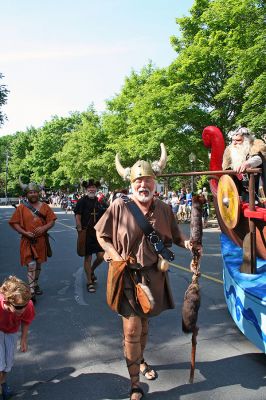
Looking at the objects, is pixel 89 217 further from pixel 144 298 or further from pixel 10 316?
pixel 144 298

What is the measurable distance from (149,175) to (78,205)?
3.73 metres

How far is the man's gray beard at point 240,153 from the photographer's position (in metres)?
5.36

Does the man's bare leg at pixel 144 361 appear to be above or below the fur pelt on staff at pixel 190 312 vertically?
below

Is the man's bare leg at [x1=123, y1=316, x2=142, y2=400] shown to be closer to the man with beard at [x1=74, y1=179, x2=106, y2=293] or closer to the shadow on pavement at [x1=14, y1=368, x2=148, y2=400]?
the shadow on pavement at [x1=14, y1=368, x2=148, y2=400]

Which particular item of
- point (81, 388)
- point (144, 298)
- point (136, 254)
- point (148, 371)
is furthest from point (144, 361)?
point (136, 254)

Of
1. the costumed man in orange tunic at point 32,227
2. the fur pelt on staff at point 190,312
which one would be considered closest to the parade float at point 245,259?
the fur pelt on staff at point 190,312

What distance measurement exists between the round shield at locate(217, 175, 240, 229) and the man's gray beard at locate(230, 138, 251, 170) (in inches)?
9.7

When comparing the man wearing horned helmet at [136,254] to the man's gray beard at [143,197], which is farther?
the man's gray beard at [143,197]

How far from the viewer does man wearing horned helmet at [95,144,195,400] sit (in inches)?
130

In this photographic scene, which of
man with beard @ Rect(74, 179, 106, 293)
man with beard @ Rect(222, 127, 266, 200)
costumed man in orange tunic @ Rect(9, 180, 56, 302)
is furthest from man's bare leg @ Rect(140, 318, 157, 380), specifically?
man with beard @ Rect(74, 179, 106, 293)

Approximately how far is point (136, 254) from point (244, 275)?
1631 millimetres

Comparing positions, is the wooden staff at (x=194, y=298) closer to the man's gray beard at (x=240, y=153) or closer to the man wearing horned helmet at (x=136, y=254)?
the man wearing horned helmet at (x=136, y=254)

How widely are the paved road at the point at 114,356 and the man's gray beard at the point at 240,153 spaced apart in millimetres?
1947

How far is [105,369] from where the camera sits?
3820 mm
